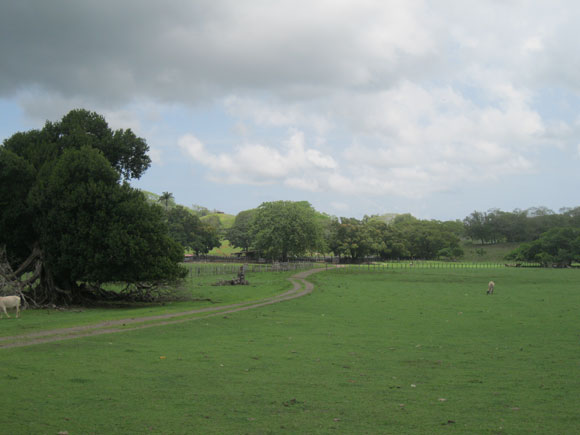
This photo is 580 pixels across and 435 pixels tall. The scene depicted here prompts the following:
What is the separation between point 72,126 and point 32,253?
10.3 metres

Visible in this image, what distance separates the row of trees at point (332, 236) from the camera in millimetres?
93125

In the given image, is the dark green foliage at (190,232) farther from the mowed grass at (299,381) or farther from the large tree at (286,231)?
the mowed grass at (299,381)

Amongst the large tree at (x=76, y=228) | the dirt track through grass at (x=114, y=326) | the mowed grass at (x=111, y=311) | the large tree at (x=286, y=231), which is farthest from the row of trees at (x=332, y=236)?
the dirt track through grass at (x=114, y=326)

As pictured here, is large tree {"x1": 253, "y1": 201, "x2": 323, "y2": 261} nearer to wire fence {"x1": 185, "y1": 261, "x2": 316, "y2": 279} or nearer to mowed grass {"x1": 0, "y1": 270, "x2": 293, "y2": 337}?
Answer: wire fence {"x1": 185, "y1": 261, "x2": 316, "y2": 279}

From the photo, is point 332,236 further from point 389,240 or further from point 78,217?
point 78,217

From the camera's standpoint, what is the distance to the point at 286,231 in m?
92.9

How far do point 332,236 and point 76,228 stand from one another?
90963 millimetres

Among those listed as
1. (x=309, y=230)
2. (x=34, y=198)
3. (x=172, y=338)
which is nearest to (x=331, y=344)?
(x=172, y=338)

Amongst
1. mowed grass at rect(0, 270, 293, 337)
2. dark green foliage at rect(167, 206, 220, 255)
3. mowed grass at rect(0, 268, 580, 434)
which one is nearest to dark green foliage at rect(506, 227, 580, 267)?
dark green foliage at rect(167, 206, 220, 255)

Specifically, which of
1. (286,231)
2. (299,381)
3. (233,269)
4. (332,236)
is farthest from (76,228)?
(332,236)

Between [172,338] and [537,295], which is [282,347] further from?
[537,295]

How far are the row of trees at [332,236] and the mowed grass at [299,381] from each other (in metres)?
71.7

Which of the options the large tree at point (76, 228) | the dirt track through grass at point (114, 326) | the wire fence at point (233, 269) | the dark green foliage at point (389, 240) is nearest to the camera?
the dirt track through grass at point (114, 326)

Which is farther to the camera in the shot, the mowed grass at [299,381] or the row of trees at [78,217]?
the row of trees at [78,217]
